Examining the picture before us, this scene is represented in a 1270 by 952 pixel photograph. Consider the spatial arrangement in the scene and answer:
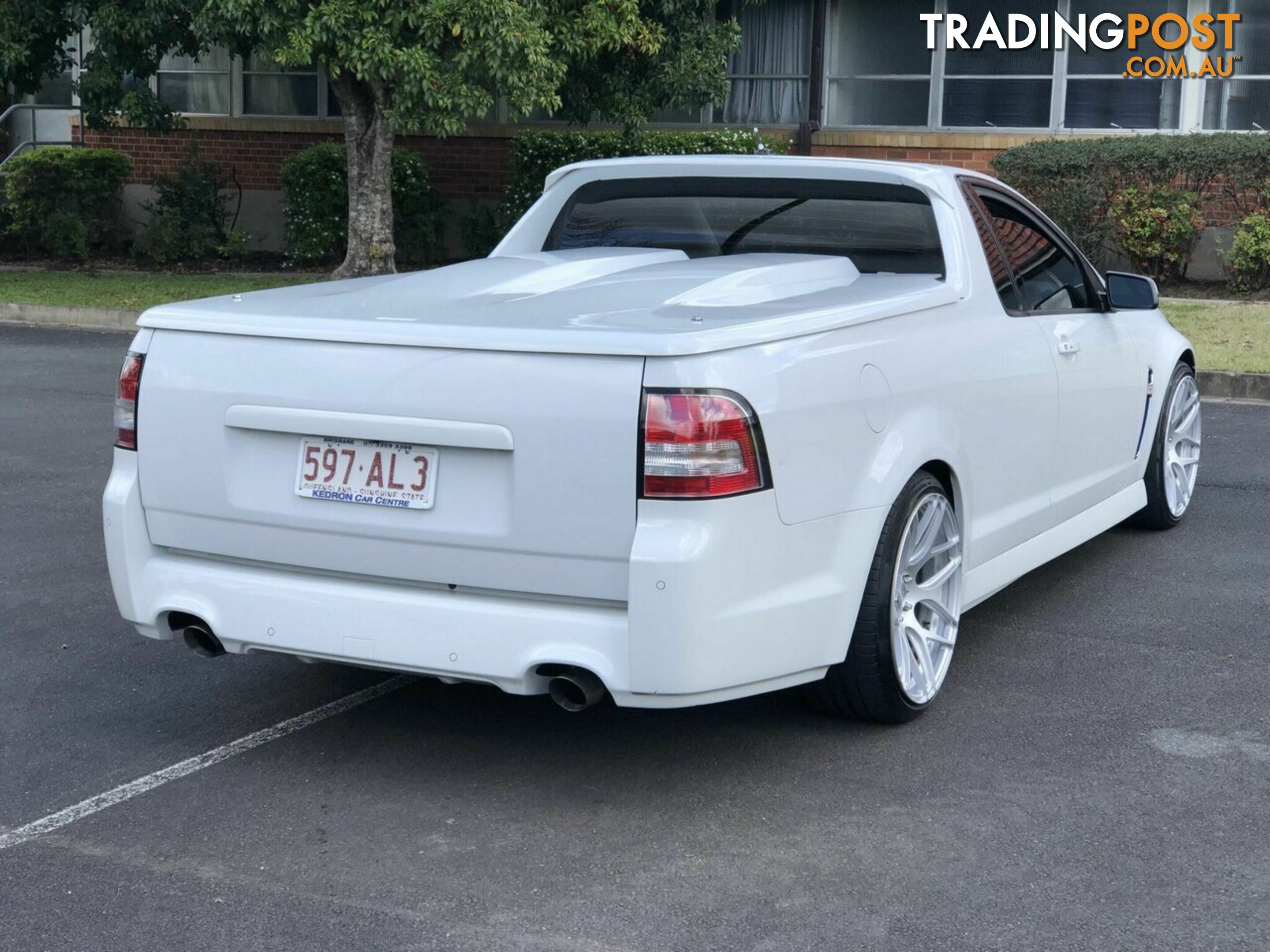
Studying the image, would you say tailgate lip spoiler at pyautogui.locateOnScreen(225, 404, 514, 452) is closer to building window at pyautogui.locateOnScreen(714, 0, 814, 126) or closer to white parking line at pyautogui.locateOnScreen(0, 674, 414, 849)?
white parking line at pyautogui.locateOnScreen(0, 674, 414, 849)

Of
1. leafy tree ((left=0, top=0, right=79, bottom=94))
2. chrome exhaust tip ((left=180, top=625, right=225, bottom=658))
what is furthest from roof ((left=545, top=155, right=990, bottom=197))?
leafy tree ((left=0, top=0, right=79, bottom=94))

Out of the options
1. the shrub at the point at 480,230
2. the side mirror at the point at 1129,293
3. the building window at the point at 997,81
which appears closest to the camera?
the side mirror at the point at 1129,293

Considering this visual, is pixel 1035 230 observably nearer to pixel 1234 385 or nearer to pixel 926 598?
pixel 926 598

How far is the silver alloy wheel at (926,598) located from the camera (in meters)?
4.39

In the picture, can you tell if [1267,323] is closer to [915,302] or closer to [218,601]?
[915,302]

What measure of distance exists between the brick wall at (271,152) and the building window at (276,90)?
0.50 meters

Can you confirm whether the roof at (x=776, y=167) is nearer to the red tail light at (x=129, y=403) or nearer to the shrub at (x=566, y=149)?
the red tail light at (x=129, y=403)

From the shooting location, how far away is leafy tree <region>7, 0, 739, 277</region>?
14.6 metres

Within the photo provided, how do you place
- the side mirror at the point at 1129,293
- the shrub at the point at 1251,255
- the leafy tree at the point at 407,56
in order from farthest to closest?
the shrub at the point at 1251,255, the leafy tree at the point at 407,56, the side mirror at the point at 1129,293

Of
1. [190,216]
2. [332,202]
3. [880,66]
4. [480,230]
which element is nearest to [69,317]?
[332,202]

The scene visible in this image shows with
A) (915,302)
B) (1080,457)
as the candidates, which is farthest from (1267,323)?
(915,302)

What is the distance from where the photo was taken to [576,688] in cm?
388

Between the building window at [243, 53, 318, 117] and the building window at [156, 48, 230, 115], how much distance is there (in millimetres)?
300

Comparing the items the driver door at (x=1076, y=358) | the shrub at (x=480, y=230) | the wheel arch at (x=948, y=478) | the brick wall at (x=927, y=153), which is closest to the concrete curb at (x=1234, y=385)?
the driver door at (x=1076, y=358)
